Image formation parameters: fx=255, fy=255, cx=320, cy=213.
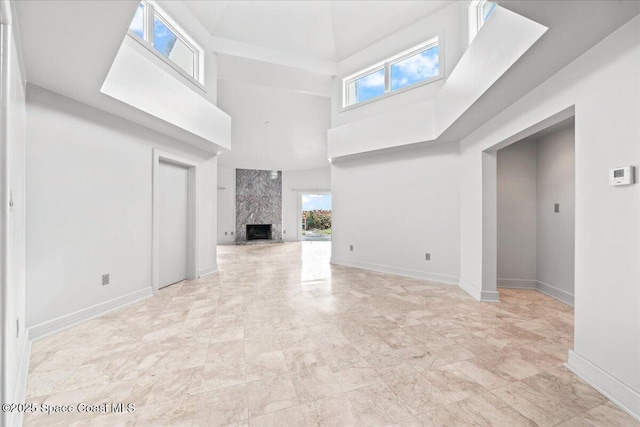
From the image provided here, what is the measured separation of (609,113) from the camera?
5.65 ft

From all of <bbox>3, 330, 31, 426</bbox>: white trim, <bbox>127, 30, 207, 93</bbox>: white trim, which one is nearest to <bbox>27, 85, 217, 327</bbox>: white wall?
<bbox>3, 330, 31, 426</bbox>: white trim

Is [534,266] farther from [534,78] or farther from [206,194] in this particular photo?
[206,194]

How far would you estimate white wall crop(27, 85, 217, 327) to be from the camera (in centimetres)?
246

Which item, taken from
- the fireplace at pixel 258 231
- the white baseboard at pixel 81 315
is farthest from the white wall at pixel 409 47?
the fireplace at pixel 258 231

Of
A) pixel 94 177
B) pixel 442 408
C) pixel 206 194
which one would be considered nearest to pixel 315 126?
pixel 206 194

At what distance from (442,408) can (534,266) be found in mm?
3647

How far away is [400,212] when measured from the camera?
16.5 ft

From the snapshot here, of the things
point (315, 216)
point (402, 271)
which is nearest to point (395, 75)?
point (402, 271)

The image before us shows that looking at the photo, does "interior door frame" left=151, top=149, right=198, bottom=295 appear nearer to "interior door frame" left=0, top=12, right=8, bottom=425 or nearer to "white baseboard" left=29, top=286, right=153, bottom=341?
"white baseboard" left=29, top=286, right=153, bottom=341

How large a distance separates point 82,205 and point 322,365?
3.05 metres

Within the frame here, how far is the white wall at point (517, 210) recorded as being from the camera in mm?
4031

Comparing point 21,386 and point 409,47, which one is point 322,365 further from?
point 409,47

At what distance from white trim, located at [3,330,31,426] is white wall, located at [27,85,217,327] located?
545 mm

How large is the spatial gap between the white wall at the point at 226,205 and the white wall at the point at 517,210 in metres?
8.73
